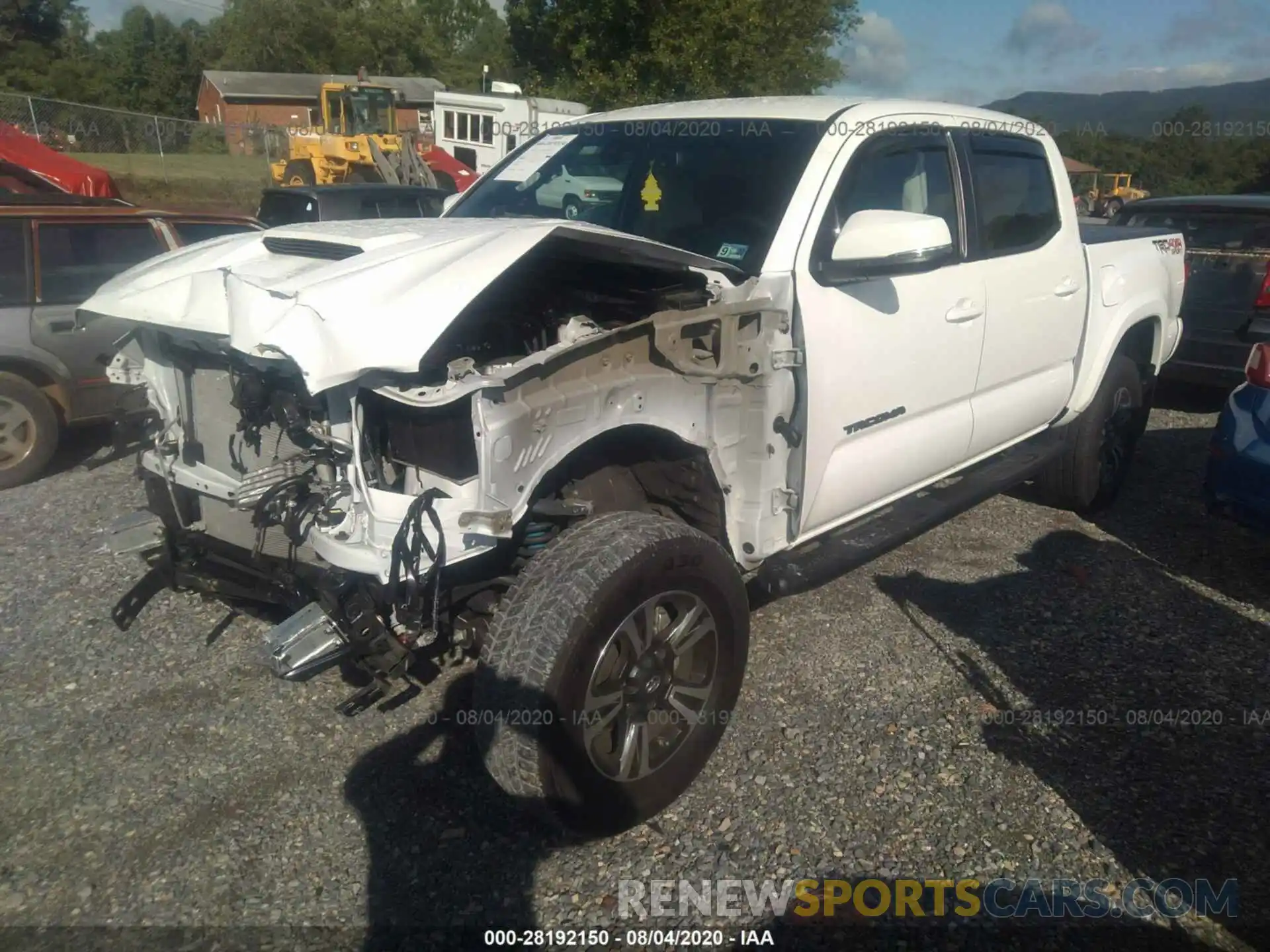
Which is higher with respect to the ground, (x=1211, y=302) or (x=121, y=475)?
(x=1211, y=302)

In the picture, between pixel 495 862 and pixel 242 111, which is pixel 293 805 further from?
pixel 242 111

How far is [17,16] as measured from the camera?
53719mm

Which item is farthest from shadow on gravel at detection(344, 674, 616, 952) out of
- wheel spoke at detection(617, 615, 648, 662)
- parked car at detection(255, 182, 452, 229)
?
parked car at detection(255, 182, 452, 229)

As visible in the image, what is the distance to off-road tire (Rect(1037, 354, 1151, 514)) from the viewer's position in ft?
16.4

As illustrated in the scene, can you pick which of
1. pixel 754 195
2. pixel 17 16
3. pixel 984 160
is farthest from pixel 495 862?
pixel 17 16

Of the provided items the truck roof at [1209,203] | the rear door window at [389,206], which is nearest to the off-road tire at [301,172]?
the rear door window at [389,206]

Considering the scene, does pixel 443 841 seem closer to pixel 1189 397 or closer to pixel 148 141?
pixel 1189 397

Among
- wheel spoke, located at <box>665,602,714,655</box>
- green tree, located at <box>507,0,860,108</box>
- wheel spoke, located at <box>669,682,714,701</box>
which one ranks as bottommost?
wheel spoke, located at <box>669,682,714,701</box>

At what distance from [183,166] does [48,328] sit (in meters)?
22.1

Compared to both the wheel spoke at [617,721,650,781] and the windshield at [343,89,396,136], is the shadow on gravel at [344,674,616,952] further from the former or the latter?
the windshield at [343,89,396,136]

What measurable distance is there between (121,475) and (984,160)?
516 cm

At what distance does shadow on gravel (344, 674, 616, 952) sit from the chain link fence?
23.9 metres

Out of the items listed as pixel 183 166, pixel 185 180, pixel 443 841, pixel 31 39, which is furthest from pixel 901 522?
pixel 31 39

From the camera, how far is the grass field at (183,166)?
23248mm
